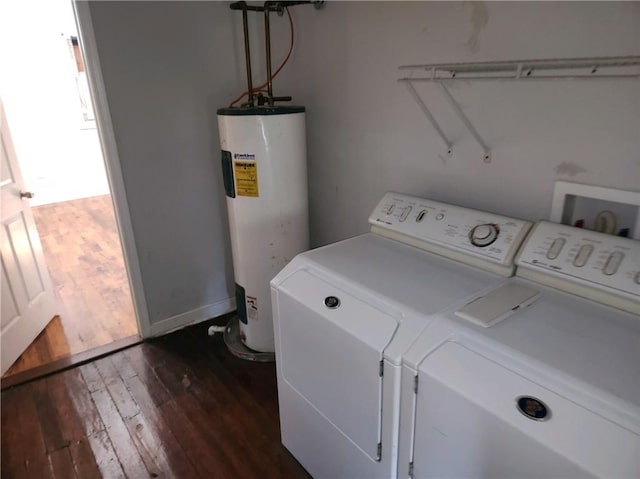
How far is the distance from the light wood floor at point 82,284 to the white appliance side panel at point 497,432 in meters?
2.14

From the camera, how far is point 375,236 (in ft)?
5.66

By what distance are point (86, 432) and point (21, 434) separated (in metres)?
0.29

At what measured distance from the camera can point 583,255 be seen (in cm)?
118

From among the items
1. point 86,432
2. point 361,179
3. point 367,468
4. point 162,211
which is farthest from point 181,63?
point 367,468

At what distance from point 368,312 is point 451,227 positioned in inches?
18.8

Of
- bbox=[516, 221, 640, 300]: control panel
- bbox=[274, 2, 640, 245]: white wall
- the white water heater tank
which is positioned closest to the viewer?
bbox=[516, 221, 640, 300]: control panel

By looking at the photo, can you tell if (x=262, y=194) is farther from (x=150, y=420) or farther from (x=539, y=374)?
(x=539, y=374)

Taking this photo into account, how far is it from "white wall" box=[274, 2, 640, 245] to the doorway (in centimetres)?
201

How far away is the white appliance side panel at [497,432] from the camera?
29.6 inches

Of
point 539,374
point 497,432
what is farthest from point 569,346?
point 497,432

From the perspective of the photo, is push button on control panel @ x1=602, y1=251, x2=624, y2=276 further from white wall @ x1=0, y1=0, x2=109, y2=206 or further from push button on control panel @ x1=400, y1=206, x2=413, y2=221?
white wall @ x1=0, y1=0, x2=109, y2=206

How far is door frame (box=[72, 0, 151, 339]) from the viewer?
197 cm

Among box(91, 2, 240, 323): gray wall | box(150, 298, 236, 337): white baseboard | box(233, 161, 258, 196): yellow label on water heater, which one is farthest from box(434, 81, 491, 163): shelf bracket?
box(150, 298, 236, 337): white baseboard

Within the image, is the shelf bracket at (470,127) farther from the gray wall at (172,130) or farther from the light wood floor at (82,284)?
the light wood floor at (82,284)
